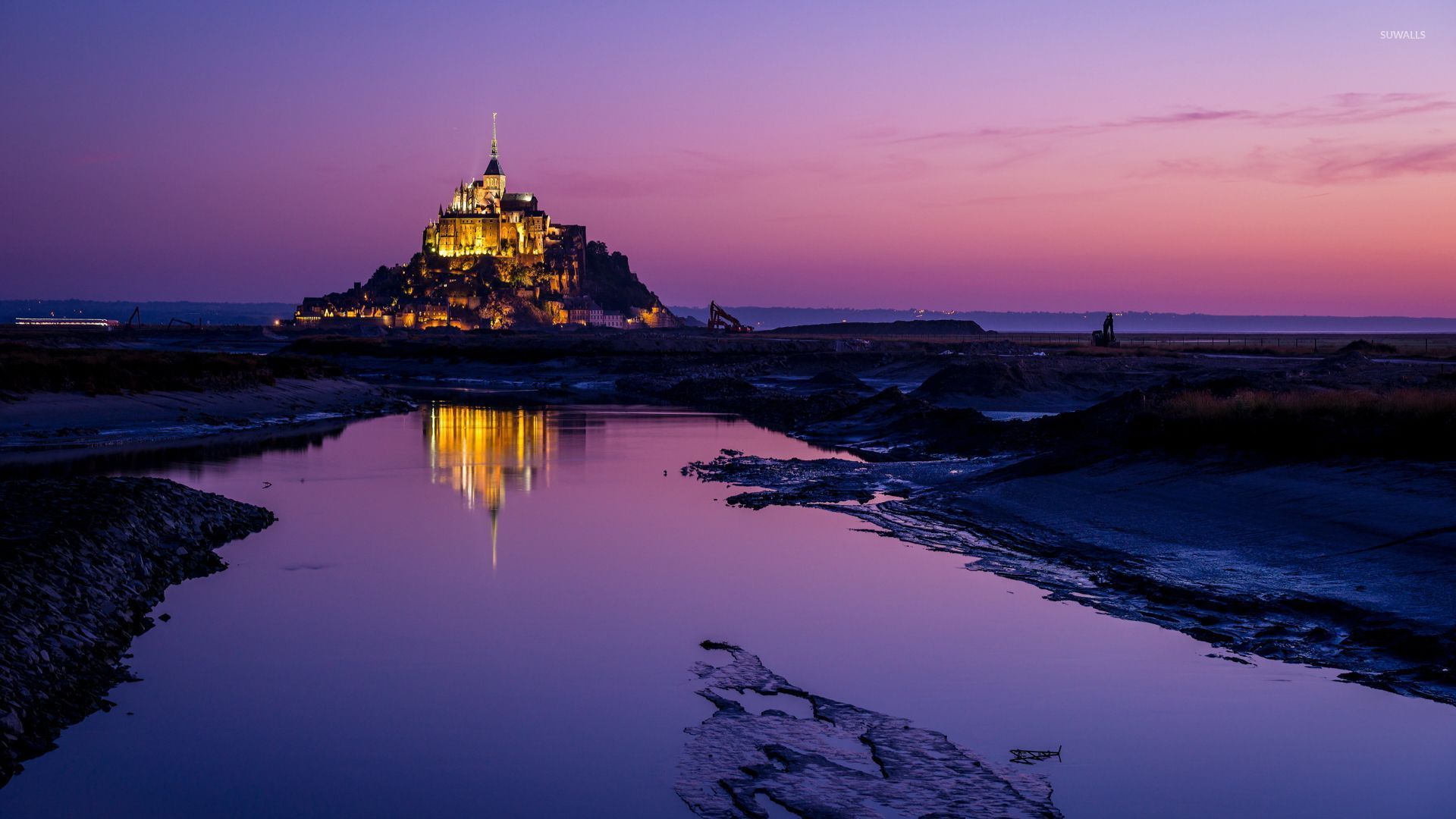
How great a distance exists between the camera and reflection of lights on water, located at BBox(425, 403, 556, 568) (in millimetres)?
24609

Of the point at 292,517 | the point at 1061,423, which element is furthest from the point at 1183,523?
the point at 292,517

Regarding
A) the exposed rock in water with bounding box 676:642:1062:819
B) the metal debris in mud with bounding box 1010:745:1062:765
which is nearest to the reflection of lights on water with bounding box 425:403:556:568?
the exposed rock in water with bounding box 676:642:1062:819

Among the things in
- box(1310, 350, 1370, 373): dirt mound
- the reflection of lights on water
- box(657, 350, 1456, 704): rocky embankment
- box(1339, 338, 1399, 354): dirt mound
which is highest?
box(1339, 338, 1399, 354): dirt mound

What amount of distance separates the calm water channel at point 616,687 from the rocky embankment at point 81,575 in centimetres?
29

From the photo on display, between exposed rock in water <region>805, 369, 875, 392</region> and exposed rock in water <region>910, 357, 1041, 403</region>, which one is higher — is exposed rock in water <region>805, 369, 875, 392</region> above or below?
below

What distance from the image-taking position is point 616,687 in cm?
1088

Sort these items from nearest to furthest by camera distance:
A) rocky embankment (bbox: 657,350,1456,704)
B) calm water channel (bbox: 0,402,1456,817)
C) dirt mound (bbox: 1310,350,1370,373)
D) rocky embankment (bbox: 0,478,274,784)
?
calm water channel (bbox: 0,402,1456,817) < rocky embankment (bbox: 0,478,274,784) < rocky embankment (bbox: 657,350,1456,704) < dirt mound (bbox: 1310,350,1370,373)

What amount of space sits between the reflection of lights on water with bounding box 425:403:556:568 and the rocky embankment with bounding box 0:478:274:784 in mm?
4122

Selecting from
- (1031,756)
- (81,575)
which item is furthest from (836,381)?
(1031,756)

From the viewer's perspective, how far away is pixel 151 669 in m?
11.3

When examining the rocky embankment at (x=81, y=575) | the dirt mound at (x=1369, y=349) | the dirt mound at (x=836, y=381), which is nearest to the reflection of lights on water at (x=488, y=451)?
the rocky embankment at (x=81, y=575)

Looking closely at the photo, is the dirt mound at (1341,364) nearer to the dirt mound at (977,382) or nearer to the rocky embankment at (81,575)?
the dirt mound at (977,382)

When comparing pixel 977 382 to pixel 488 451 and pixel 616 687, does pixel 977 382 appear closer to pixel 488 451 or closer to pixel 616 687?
pixel 488 451

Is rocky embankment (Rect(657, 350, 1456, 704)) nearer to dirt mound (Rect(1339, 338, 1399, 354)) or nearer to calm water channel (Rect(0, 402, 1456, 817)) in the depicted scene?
calm water channel (Rect(0, 402, 1456, 817))
